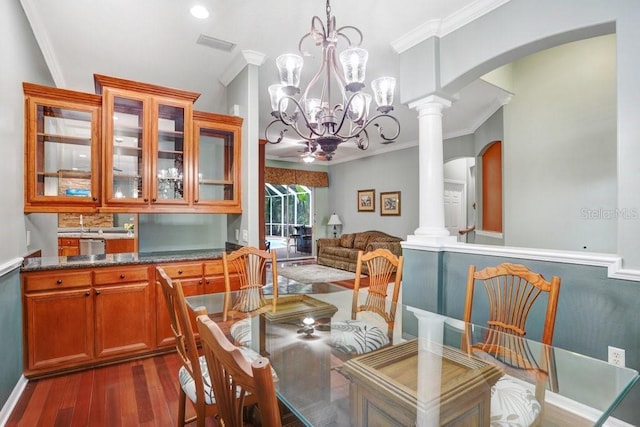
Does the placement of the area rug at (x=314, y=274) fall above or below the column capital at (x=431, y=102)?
below

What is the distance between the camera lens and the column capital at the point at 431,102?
285 cm

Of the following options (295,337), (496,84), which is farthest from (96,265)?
(496,84)

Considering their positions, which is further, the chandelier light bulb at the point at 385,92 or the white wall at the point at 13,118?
the chandelier light bulb at the point at 385,92

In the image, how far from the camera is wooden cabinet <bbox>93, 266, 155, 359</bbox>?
267 cm

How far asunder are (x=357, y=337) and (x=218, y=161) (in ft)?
8.09

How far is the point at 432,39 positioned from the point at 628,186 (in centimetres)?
180

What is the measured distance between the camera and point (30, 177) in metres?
2.62

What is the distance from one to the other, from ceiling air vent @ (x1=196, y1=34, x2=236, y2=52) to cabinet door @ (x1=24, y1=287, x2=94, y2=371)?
235 centimetres

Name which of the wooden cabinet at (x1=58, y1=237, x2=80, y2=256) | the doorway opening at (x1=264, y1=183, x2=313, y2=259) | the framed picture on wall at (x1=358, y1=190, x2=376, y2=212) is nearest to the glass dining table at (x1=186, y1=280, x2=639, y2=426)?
the wooden cabinet at (x1=58, y1=237, x2=80, y2=256)

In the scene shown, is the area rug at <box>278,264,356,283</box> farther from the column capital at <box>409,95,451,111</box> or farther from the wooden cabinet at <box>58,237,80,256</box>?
the column capital at <box>409,95,451,111</box>

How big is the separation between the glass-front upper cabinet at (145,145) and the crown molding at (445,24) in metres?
2.10

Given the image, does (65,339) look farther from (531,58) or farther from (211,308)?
(531,58)

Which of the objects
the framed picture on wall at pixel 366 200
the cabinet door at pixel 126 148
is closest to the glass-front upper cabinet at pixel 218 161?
the cabinet door at pixel 126 148

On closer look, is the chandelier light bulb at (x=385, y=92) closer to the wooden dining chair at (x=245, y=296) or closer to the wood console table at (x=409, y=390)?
the wooden dining chair at (x=245, y=296)
